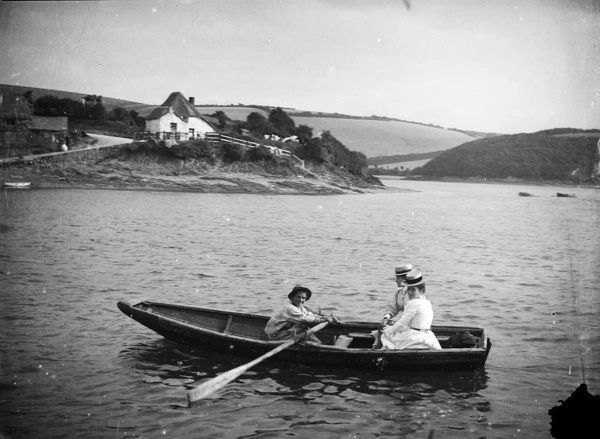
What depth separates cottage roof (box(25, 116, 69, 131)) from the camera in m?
44.8

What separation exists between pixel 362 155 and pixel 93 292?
48.3 meters

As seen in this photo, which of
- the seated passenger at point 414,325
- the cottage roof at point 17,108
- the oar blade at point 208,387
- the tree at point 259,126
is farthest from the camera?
the tree at point 259,126

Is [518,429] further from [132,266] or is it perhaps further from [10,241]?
[10,241]

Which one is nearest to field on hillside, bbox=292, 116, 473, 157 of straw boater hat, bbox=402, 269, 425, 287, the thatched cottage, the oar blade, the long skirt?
the thatched cottage

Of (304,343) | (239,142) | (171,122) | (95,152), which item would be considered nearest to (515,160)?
(239,142)

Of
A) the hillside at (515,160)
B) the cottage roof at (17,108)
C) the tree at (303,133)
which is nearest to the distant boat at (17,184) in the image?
the cottage roof at (17,108)

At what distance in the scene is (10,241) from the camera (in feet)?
69.1

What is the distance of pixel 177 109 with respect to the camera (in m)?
50.6

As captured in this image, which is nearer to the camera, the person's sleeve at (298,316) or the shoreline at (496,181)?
the person's sleeve at (298,316)

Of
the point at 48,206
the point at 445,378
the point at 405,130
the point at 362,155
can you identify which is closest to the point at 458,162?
the point at 405,130

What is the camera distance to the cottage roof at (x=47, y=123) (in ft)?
147

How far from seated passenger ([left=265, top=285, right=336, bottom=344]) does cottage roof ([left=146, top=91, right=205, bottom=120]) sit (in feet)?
138

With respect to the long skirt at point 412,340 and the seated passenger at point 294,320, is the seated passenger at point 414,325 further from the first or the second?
the seated passenger at point 294,320

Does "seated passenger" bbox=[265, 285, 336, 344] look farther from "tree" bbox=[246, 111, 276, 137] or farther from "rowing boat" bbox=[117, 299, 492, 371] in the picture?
"tree" bbox=[246, 111, 276, 137]
